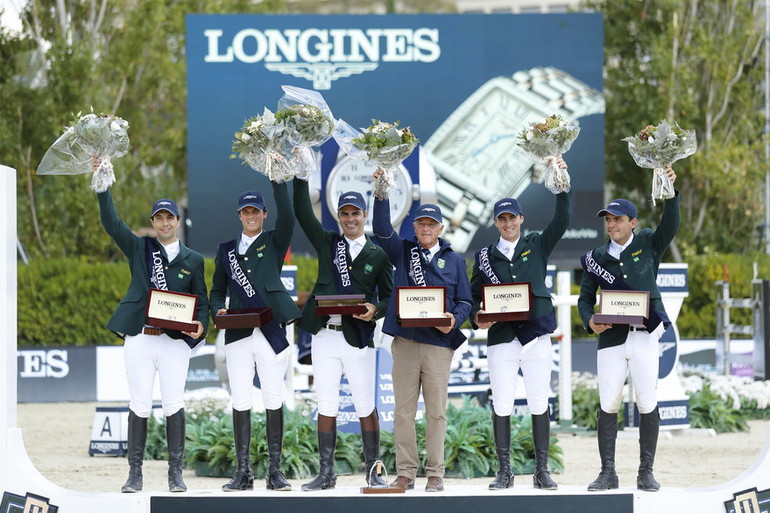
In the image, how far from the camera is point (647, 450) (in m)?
7.25

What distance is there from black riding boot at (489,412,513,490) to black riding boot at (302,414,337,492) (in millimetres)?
996

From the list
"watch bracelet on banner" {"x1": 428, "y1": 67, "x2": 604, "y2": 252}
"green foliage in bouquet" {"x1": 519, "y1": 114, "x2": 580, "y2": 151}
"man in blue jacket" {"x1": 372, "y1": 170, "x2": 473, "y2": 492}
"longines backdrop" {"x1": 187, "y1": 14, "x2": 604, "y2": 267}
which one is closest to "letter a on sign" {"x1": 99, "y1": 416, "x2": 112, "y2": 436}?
"man in blue jacket" {"x1": 372, "y1": 170, "x2": 473, "y2": 492}

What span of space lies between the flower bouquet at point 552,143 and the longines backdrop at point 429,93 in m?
12.3

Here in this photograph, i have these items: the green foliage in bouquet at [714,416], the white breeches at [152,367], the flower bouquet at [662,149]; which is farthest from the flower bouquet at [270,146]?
the green foliage in bouquet at [714,416]

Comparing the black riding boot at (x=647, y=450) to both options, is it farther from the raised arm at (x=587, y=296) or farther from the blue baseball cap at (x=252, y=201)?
the blue baseball cap at (x=252, y=201)

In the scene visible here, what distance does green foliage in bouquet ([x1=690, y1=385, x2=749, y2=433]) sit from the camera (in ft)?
43.0

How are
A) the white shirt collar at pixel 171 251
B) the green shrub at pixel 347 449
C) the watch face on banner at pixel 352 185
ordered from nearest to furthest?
1. the white shirt collar at pixel 171 251
2. the green shrub at pixel 347 449
3. the watch face on banner at pixel 352 185

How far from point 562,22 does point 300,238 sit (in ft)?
18.9

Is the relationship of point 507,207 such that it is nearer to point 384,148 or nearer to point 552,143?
point 552,143

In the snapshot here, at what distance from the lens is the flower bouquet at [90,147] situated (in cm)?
722

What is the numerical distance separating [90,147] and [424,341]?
236cm

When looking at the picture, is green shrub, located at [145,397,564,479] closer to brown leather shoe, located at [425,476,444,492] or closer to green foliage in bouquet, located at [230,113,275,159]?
brown leather shoe, located at [425,476,444,492]

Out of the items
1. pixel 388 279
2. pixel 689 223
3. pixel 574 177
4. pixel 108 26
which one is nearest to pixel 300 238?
pixel 574 177

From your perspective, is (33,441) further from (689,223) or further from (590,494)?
(689,223)
